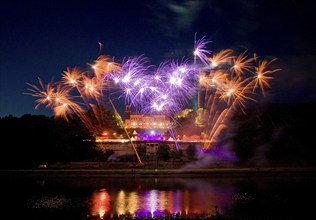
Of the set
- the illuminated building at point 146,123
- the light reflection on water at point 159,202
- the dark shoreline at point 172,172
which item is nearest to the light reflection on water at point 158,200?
the light reflection on water at point 159,202

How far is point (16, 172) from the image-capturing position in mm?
41750

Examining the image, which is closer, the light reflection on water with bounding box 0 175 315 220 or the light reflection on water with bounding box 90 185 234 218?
the light reflection on water with bounding box 0 175 315 220

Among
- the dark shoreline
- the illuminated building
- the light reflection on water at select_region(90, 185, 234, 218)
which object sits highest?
the illuminated building

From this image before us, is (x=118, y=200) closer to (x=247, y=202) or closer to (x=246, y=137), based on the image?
(x=247, y=202)

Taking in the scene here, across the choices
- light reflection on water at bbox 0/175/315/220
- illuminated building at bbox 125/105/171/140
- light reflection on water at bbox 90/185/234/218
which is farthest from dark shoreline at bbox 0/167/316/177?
illuminated building at bbox 125/105/171/140

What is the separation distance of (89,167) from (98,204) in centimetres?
2531

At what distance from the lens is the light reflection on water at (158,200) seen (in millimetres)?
17719

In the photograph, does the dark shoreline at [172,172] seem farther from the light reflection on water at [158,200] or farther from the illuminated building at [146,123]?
the illuminated building at [146,123]

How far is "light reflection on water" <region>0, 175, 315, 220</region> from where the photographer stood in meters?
17.7

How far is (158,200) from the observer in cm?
2200

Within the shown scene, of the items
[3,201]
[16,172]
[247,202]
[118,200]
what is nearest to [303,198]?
[247,202]

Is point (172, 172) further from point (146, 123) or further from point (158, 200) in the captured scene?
point (146, 123)

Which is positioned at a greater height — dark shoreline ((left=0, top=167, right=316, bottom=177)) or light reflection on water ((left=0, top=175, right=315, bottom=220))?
dark shoreline ((left=0, top=167, right=316, bottom=177))

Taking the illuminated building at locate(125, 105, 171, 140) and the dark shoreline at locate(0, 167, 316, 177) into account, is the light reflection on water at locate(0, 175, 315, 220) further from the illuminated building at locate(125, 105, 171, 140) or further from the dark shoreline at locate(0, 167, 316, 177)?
the illuminated building at locate(125, 105, 171, 140)
